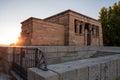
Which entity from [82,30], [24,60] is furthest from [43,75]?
[82,30]

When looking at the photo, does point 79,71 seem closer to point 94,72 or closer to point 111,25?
point 94,72

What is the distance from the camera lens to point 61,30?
529 inches

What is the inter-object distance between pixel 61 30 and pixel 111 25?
19631 millimetres

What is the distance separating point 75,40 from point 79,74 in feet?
38.1

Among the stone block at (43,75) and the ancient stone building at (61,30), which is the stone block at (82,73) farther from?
the ancient stone building at (61,30)

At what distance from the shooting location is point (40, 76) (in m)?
2.49

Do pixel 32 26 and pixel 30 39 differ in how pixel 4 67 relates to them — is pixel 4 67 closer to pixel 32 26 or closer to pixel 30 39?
pixel 30 39

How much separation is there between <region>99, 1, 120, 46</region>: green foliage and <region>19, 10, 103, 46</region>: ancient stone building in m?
9.66

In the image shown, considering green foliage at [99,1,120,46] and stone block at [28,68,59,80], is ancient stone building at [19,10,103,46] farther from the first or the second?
green foliage at [99,1,120,46]

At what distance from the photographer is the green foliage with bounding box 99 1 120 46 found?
88.1 ft

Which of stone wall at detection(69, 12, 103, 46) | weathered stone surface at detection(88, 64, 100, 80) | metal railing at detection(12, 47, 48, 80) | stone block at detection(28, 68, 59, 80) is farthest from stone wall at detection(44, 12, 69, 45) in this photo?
stone block at detection(28, 68, 59, 80)

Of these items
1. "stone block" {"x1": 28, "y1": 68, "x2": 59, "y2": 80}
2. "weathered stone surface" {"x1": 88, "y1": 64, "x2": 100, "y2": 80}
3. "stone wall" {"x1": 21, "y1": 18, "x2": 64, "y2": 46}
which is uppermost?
"stone wall" {"x1": 21, "y1": 18, "x2": 64, "y2": 46}

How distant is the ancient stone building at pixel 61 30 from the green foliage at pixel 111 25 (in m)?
9.66

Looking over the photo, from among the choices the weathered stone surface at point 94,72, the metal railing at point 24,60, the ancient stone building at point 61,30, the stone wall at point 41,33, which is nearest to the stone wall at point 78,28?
the ancient stone building at point 61,30
